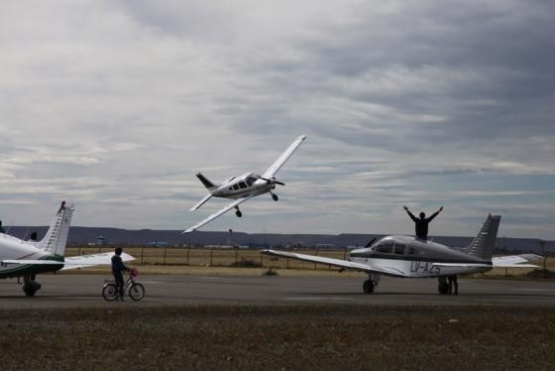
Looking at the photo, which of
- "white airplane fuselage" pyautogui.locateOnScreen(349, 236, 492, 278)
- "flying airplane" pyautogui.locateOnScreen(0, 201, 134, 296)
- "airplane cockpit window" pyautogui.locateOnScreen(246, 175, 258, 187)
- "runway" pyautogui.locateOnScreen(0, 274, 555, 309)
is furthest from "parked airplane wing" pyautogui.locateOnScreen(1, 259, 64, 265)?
"airplane cockpit window" pyautogui.locateOnScreen(246, 175, 258, 187)

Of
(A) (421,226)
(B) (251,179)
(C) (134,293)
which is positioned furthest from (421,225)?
(B) (251,179)

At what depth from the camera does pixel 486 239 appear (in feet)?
115

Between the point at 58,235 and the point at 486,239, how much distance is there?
16624 mm

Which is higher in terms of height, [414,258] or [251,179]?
[251,179]

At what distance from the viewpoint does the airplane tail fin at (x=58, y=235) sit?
1260 inches

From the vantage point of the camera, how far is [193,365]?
1311 cm

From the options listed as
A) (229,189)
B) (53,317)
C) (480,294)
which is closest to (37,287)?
(53,317)

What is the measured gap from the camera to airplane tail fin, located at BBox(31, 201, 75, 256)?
32.0 meters

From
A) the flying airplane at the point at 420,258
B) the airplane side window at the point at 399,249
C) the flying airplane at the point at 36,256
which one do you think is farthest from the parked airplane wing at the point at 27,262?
the airplane side window at the point at 399,249

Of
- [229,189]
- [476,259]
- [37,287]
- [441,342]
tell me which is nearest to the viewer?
[441,342]

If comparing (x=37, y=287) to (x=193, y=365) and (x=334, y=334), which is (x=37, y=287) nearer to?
(x=334, y=334)

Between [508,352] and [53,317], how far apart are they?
10.3 meters

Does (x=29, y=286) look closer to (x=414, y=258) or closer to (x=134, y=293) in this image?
(x=134, y=293)

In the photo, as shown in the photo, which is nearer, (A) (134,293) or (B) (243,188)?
(A) (134,293)
